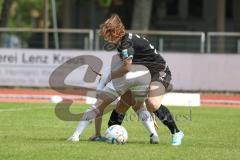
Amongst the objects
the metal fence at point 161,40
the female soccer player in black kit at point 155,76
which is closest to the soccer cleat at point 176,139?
the female soccer player in black kit at point 155,76

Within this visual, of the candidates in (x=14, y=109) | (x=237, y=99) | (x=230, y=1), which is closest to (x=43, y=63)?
(x=237, y=99)

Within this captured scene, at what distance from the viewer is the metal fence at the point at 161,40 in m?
30.8

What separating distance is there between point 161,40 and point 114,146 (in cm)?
1962

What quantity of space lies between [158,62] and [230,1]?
37.9m

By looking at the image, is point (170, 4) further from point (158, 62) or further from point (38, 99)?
point (158, 62)

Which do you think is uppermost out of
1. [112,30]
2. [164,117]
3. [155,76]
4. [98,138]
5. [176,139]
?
[112,30]

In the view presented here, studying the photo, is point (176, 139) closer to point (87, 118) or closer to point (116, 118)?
point (116, 118)

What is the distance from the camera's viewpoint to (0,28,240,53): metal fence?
3080cm

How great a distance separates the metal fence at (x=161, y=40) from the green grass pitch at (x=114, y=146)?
11.1 meters

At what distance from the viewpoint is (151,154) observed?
1077cm

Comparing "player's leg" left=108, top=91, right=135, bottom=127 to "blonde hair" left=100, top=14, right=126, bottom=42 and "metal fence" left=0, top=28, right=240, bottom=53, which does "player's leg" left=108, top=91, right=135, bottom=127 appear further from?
"metal fence" left=0, top=28, right=240, bottom=53

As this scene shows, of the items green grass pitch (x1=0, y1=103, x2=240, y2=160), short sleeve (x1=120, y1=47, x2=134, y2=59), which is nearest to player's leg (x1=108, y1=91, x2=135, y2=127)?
green grass pitch (x1=0, y1=103, x2=240, y2=160)

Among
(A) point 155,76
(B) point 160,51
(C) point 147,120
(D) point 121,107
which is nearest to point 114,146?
(C) point 147,120

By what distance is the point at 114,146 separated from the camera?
11781 millimetres
